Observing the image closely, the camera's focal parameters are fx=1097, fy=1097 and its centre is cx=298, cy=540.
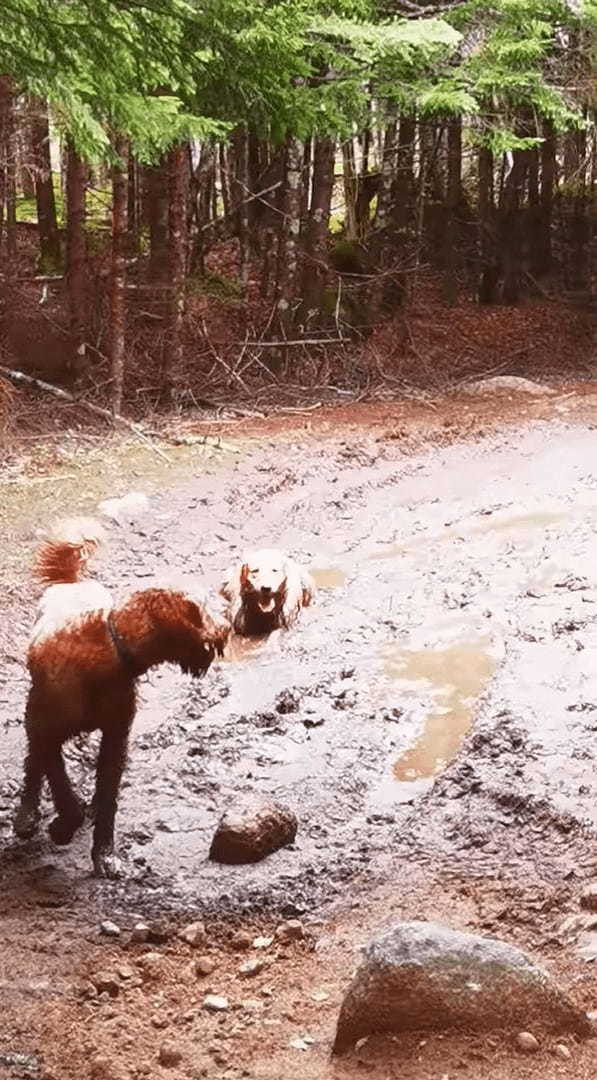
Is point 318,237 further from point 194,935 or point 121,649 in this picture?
point 194,935

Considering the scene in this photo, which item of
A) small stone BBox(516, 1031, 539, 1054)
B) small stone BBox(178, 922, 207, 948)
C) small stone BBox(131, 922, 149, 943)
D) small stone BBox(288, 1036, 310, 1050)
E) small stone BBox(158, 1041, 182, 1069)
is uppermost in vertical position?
small stone BBox(516, 1031, 539, 1054)

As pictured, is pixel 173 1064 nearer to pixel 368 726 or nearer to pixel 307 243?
pixel 368 726

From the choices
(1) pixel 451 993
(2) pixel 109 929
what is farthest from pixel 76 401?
(1) pixel 451 993

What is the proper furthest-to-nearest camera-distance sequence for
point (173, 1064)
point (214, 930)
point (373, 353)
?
point (373, 353), point (214, 930), point (173, 1064)

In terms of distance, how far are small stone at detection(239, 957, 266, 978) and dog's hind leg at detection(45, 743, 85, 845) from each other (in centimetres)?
134

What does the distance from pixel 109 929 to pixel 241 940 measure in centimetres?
58

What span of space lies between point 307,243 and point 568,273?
9.67 m

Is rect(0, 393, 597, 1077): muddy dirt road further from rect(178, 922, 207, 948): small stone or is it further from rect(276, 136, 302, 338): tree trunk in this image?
rect(276, 136, 302, 338): tree trunk

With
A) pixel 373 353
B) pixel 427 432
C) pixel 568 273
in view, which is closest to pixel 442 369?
pixel 373 353

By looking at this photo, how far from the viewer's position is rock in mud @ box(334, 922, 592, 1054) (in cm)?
357

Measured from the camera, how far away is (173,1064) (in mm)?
3643

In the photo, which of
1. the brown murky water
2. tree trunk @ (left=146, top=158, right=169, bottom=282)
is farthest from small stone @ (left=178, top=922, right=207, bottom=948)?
tree trunk @ (left=146, top=158, right=169, bottom=282)

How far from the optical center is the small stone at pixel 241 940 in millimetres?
4691

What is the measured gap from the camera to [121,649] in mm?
4863
